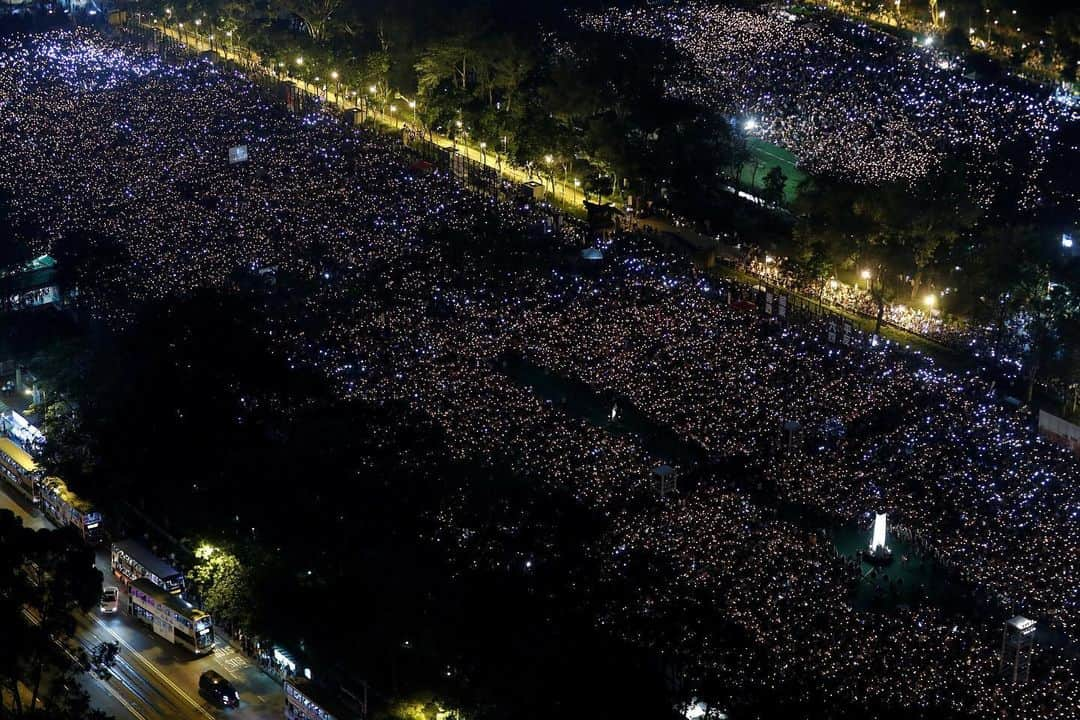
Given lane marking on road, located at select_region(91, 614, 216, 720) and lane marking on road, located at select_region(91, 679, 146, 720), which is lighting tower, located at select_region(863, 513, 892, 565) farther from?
lane marking on road, located at select_region(91, 679, 146, 720)

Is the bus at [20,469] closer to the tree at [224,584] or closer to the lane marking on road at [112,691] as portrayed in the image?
the tree at [224,584]

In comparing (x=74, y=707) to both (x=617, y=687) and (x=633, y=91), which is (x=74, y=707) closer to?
(x=617, y=687)

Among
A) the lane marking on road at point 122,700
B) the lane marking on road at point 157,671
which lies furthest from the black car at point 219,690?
the lane marking on road at point 122,700

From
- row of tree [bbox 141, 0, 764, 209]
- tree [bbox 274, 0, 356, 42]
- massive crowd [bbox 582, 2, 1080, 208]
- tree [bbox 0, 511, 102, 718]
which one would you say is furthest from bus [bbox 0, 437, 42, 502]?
tree [bbox 274, 0, 356, 42]

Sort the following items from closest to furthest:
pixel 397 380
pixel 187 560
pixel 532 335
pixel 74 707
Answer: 1. pixel 74 707
2. pixel 187 560
3. pixel 397 380
4. pixel 532 335

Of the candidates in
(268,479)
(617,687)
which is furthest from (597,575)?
Result: (268,479)

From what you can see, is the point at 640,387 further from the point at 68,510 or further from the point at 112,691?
the point at 112,691

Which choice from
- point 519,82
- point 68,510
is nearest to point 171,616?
point 68,510
